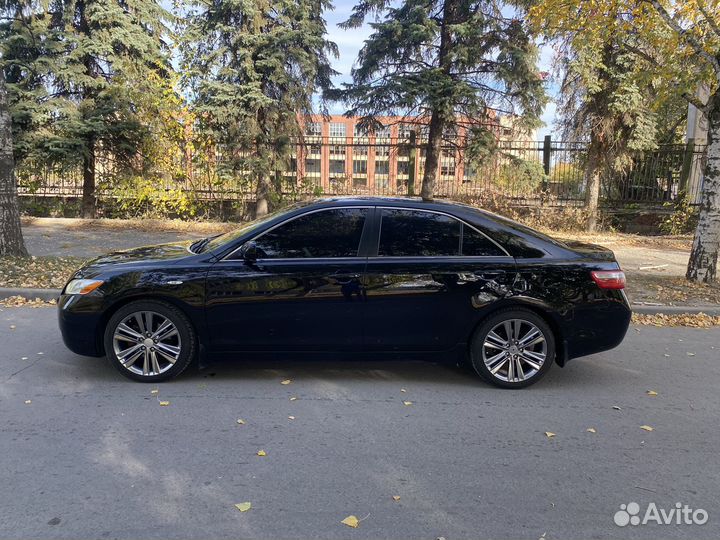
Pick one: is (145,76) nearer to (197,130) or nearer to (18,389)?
(197,130)

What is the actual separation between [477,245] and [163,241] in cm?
941

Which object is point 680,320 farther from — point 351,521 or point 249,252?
point 351,521

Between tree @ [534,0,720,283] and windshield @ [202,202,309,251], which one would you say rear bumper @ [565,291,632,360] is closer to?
windshield @ [202,202,309,251]

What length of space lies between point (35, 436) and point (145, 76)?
563 inches

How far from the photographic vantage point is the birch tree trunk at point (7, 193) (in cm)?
879

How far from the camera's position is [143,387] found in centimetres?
476

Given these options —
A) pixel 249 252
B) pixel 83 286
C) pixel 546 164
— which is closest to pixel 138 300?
pixel 83 286

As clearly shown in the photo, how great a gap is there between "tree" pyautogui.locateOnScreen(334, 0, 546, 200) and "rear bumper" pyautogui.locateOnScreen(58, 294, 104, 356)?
35.4 ft

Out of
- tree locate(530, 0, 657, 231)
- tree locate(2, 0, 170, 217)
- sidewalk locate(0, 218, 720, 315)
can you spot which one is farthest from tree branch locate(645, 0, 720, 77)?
tree locate(2, 0, 170, 217)

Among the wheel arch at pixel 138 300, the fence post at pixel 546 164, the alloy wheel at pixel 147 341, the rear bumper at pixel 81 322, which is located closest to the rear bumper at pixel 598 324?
the wheel arch at pixel 138 300

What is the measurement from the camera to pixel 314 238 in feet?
16.0

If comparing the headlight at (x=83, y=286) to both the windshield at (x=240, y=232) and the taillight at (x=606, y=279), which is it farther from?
the taillight at (x=606, y=279)

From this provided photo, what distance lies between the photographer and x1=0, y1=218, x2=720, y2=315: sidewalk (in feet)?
26.3

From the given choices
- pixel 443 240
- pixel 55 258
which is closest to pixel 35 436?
pixel 443 240
